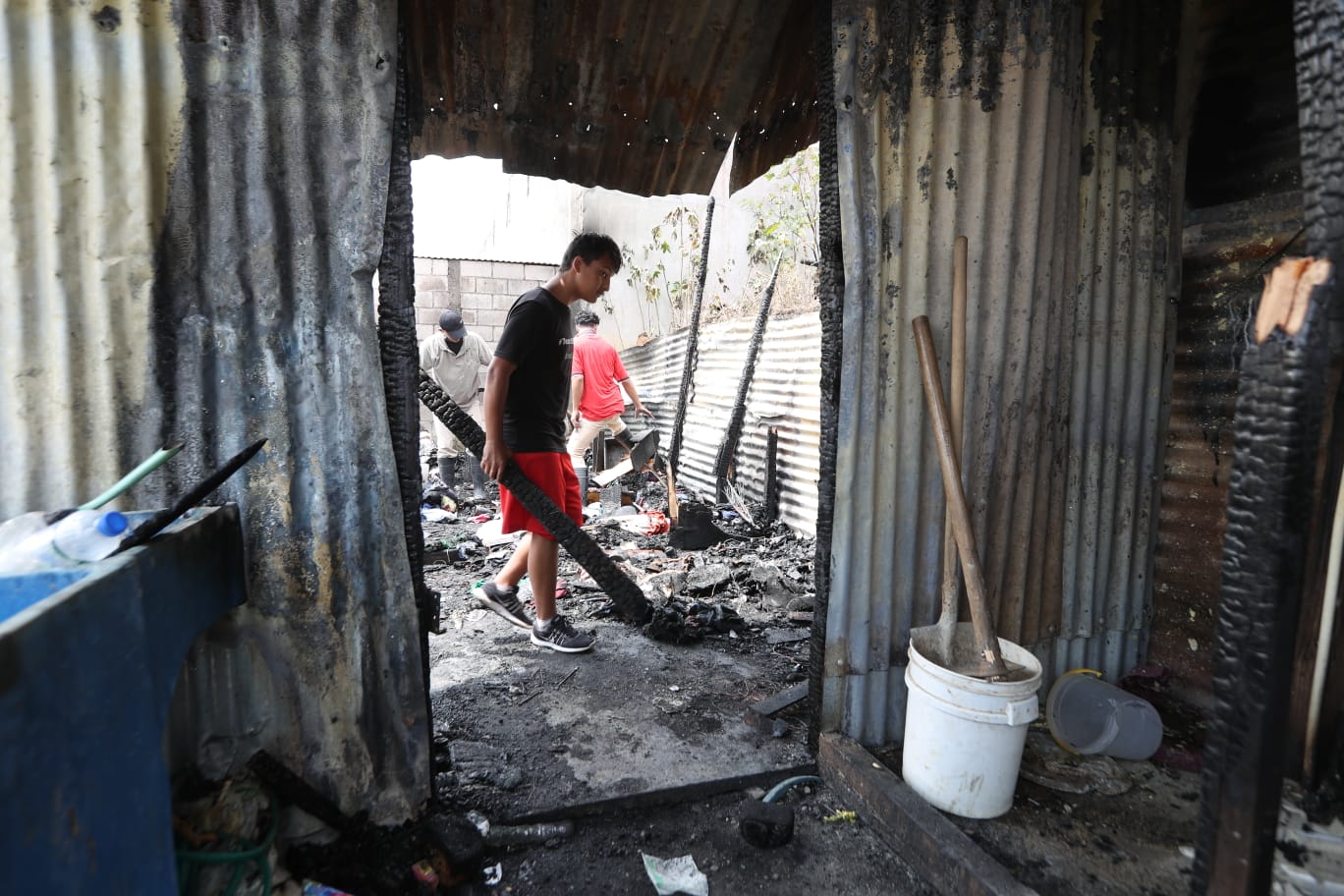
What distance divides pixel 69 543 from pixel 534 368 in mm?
2505

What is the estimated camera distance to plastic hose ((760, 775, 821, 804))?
268 cm

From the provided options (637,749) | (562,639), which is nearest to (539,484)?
(562,639)

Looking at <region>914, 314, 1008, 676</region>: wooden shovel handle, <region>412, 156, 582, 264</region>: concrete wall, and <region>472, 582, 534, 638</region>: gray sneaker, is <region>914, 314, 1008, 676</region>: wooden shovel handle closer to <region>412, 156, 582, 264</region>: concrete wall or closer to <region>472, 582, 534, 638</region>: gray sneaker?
<region>472, 582, 534, 638</region>: gray sneaker

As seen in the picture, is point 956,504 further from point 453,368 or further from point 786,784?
point 453,368

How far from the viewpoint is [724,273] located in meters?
11.0

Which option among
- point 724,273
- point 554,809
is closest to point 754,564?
point 554,809

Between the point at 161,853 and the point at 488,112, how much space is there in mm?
3653

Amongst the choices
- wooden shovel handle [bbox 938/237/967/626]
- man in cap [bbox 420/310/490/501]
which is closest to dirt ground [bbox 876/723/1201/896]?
wooden shovel handle [bbox 938/237/967/626]

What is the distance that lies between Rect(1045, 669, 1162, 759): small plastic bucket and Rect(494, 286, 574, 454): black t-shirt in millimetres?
2701

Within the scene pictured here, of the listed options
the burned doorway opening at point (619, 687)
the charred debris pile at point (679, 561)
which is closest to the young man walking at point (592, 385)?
the charred debris pile at point (679, 561)

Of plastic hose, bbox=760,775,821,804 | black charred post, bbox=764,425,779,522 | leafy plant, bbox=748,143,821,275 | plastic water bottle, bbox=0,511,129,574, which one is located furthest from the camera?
leafy plant, bbox=748,143,821,275

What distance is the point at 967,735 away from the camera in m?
2.33

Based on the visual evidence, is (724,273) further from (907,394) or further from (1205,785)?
(1205,785)

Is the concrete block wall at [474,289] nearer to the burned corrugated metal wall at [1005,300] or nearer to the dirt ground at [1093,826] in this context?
the burned corrugated metal wall at [1005,300]
